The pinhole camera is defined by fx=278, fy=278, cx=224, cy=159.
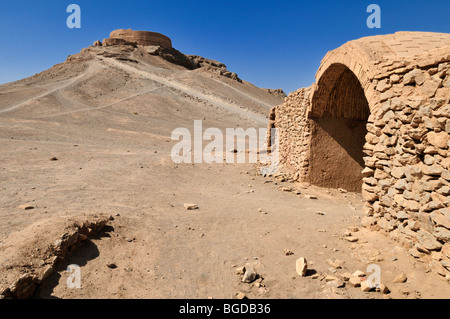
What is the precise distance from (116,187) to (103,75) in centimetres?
3253

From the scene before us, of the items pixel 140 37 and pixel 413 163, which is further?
pixel 140 37

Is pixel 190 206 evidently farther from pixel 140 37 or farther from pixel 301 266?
pixel 140 37

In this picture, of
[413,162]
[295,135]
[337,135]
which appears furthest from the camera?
[295,135]

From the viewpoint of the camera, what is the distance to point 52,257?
3197 millimetres

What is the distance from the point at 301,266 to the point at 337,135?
5.15 metres

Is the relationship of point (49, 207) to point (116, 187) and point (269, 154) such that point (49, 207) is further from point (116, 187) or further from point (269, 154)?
point (269, 154)

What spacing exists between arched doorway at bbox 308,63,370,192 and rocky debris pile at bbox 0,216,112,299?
18.7 ft

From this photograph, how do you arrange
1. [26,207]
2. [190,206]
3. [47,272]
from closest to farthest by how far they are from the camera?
[47,272] → [26,207] → [190,206]

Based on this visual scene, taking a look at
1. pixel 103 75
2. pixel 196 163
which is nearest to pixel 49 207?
pixel 196 163

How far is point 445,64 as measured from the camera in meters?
3.07

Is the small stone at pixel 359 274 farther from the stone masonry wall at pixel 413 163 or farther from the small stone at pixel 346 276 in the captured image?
the stone masonry wall at pixel 413 163

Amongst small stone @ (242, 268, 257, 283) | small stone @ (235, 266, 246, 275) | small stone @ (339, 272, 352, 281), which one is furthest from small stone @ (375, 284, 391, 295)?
small stone @ (235, 266, 246, 275)

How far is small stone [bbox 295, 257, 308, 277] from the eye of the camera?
3.31 m

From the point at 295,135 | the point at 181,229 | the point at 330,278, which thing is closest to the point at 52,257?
the point at 181,229
